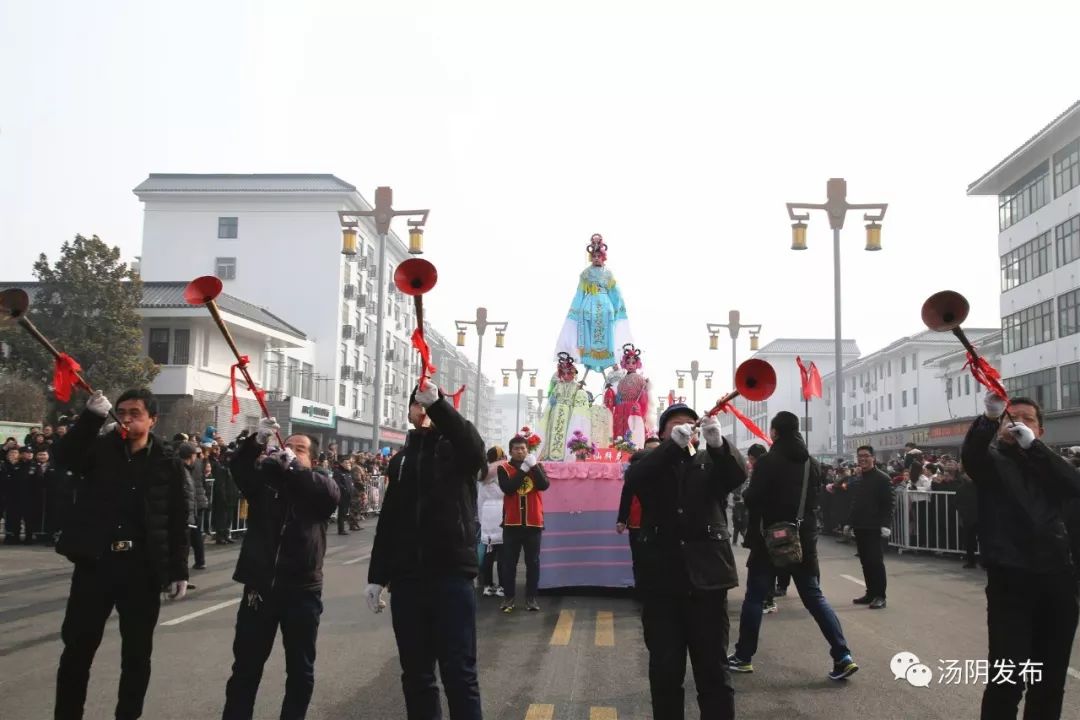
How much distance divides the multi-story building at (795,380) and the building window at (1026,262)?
127 ft

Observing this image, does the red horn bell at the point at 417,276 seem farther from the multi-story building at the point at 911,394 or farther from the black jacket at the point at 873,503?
the multi-story building at the point at 911,394

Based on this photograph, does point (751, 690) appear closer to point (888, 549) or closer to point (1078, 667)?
point (1078, 667)

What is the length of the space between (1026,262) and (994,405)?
38728mm

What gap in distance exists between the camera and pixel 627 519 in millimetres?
5777

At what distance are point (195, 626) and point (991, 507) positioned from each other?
700 cm

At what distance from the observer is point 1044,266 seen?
37.2 metres

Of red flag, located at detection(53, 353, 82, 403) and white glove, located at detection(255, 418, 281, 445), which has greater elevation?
red flag, located at detection(53, 353, 82, 403)

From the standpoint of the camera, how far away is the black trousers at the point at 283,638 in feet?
15.9

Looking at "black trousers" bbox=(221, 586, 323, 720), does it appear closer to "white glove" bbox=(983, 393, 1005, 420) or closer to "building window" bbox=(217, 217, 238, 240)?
A: "white glove" bbox=(983, 393, 1005, 420)

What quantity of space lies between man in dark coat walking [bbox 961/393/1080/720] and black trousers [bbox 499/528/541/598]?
592 centimetres

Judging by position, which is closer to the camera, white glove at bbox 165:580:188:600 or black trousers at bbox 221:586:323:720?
black trousers at bbox 221:586:323:720

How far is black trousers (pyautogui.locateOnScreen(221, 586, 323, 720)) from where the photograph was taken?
15.9 feet

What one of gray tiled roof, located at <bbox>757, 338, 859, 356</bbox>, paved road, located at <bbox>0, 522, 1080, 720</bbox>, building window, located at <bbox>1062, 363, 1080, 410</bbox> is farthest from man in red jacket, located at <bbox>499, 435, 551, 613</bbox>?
gray tiled roof, located at <bbox>757, 338, 859, 356</bbox>

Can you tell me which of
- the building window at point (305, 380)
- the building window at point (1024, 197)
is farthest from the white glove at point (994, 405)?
the building window at point (305, 380)
